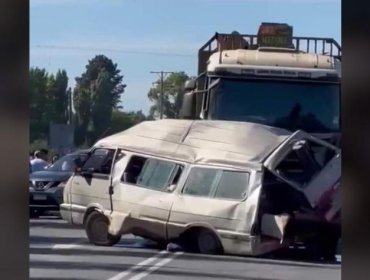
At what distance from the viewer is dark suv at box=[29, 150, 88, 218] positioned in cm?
200

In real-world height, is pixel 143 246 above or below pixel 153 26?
below

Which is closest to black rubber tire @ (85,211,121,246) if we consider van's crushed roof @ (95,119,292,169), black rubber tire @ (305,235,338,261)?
van's crushed roof @ (95,119,292,169)

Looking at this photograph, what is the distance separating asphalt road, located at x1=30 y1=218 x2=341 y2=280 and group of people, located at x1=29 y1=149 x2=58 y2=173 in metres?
0.14

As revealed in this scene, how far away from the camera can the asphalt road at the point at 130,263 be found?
1.98 meters

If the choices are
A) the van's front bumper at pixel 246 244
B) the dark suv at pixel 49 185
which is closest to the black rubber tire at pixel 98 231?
the dark suv at pixel 49 185

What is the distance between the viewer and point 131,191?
207 cm

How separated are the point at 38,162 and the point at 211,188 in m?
0.47

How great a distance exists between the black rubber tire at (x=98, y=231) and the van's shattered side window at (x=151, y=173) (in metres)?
0.13

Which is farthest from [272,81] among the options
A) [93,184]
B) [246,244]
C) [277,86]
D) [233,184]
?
[93,184]
